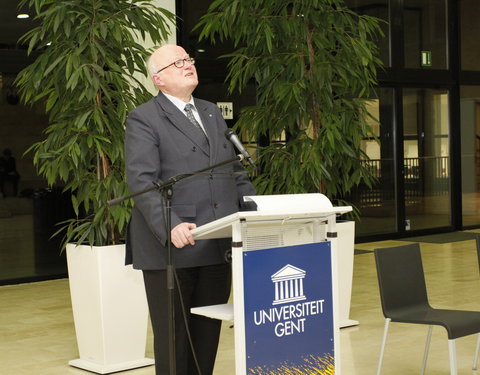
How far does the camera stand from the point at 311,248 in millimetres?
3318

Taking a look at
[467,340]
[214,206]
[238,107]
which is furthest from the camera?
[238,107]

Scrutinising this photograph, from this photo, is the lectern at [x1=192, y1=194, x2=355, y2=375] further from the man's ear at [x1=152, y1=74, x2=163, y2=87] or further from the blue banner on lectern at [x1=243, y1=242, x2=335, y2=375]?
the man's ear at [x1=152, y1=74, x2=163, y2=87]

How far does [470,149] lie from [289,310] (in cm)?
1050

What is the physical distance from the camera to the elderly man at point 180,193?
352 cm

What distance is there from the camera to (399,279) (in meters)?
4.65

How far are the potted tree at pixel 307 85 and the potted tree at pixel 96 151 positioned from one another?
3.88 ft

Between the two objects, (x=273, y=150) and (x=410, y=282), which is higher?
(x=273, y=150)

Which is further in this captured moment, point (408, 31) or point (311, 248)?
point (408, 31)

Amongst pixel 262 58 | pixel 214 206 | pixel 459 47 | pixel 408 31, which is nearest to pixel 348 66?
pixel 262 58

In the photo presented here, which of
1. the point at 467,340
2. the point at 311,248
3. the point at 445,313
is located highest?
the point at 311,248

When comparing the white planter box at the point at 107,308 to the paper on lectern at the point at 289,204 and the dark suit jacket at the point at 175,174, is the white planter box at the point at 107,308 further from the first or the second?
the paper on lectern at the point at 289,204

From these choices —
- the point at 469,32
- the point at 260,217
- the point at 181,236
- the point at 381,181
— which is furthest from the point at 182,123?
the point at 469,32

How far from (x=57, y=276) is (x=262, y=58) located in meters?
3.78

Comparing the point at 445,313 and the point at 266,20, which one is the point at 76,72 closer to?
the point at 266,20
